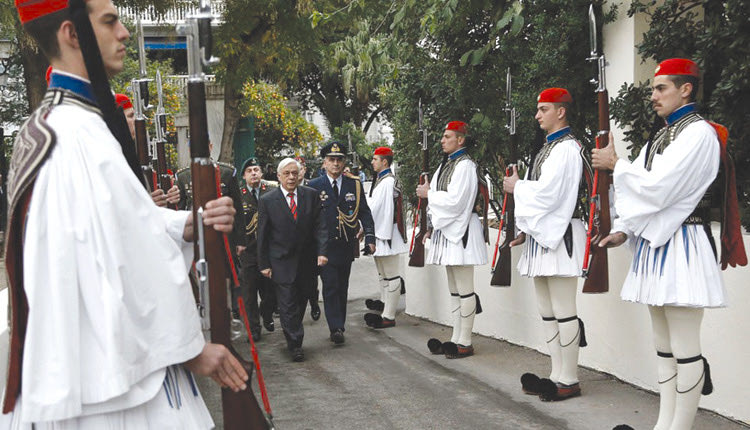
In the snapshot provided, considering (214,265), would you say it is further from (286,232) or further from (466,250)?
(286,232)

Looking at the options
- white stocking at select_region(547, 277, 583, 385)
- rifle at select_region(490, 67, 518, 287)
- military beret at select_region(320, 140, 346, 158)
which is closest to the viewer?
white stocking at select_region(547, 277, 583, 385)

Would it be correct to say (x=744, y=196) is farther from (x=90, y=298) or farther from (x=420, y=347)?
(x=90, y=298)

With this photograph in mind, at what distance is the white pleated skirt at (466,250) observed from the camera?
26.4 feet

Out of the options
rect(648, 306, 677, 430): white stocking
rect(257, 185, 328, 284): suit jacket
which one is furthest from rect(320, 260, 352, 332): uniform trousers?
rect(648, 306, 677, 430): white stocking

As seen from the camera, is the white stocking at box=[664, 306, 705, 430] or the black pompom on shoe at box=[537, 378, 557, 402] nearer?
the white stocking at box=[664, 306, 705, 430]

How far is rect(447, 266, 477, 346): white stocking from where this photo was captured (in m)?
8.18

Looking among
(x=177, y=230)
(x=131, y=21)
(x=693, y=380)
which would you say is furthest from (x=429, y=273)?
(x=131, y=21)

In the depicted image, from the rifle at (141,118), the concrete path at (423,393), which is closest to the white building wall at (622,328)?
the concrete path at (423,393)

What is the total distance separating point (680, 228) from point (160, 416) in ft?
10.8

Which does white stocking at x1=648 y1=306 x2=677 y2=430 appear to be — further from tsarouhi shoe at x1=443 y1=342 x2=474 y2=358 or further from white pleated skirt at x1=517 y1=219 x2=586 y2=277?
tsarouhi shoe at x1=443 y1=342 x2=474 y2=358

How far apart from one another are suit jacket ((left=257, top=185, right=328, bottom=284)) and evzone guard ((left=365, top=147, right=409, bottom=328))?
1.83 metres

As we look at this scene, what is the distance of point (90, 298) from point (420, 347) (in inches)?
268

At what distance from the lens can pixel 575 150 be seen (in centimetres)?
626

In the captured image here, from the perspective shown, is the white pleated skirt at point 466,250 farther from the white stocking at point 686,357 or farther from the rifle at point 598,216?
the white stocking at point 686,357
